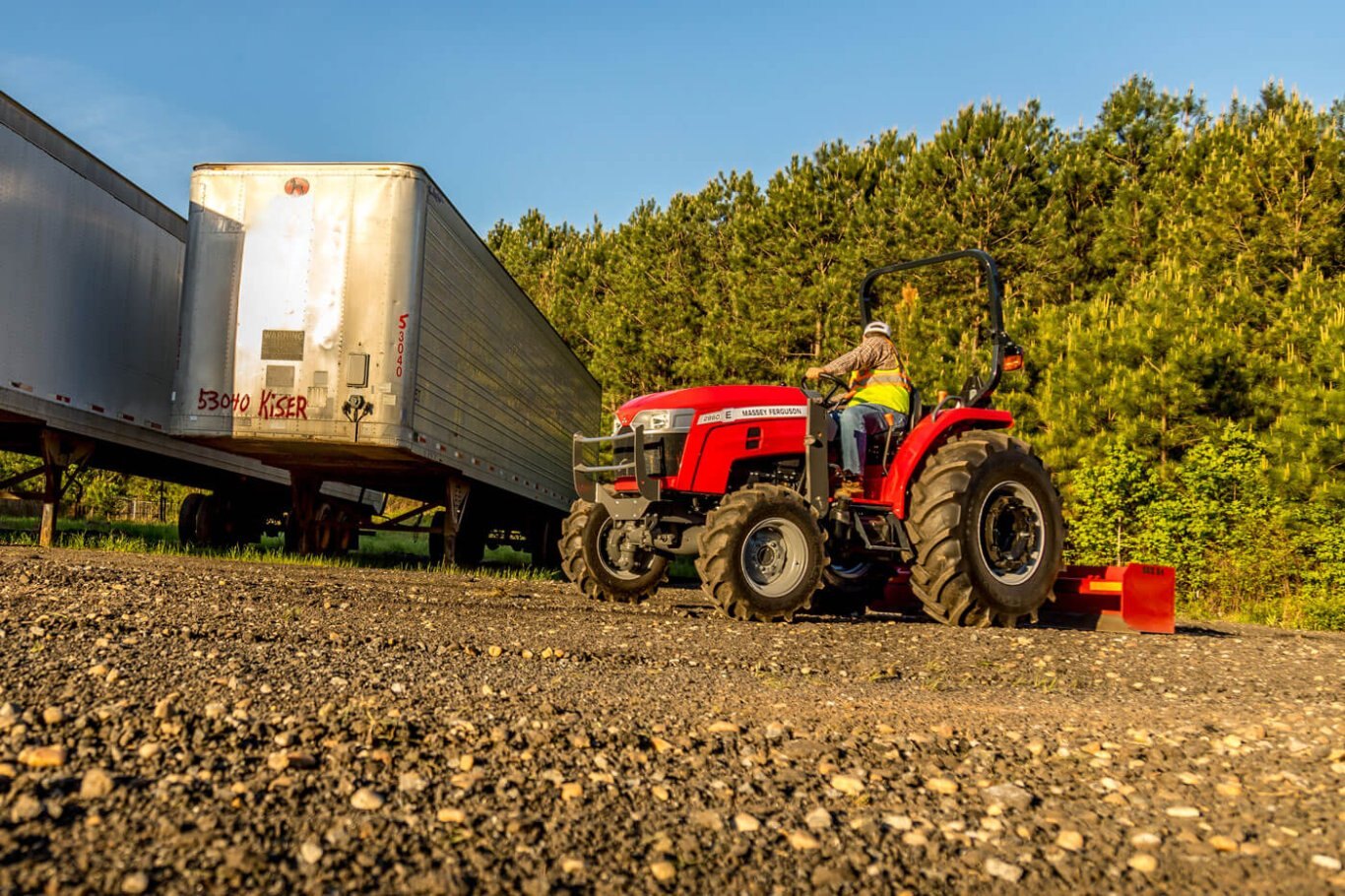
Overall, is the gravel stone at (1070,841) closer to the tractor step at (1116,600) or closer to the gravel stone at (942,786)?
the gravel stone at (942,786)

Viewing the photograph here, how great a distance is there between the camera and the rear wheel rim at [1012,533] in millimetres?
7695

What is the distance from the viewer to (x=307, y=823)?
2.30 m

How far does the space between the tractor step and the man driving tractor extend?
79.7 inches

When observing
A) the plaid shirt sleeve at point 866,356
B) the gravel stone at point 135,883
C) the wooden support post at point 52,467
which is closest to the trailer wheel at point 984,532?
the plaid shirt sleeve at point 866,356

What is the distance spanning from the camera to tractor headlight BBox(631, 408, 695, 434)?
7.34m

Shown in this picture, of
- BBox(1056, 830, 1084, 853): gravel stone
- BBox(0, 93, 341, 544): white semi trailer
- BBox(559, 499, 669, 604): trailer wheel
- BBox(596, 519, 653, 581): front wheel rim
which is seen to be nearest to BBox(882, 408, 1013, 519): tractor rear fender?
BBox(559, 499, 669, 604): trailer wheel

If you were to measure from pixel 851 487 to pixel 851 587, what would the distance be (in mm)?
1467

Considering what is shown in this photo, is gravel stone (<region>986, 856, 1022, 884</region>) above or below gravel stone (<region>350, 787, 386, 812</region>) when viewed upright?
below

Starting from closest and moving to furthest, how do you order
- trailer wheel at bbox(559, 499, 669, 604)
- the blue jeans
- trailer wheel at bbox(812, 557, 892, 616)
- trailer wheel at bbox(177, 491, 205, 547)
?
the blue jeans → trailer wheel at bbox(559, 499, 669, 604) → trailer wheel at bbox(812, 557, 892, 616) → trailer wheel at bbox(177, 491, 205, 547)

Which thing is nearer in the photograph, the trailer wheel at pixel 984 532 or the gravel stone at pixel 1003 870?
the gravel stone at pixel 1003 870

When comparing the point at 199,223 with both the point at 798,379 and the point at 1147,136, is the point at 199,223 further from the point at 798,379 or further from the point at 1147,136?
the point at 1147,136

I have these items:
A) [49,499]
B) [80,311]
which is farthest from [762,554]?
[49,499]

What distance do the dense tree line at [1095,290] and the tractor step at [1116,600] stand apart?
796 cm

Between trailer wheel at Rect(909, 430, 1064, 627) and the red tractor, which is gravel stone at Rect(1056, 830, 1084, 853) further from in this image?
trailer wheel at Rect(909, 430, 1064, 627)
